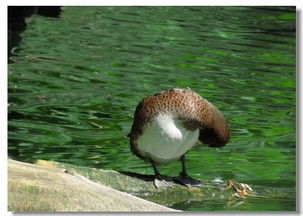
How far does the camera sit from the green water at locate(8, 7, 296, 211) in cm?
609

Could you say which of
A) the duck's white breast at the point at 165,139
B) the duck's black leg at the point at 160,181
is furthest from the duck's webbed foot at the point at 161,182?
the duck's white breast at the point at 165,139

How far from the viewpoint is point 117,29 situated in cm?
1041

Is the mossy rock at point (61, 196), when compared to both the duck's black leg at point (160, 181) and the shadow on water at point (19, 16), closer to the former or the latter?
the duck's black leg at point (160, 181)

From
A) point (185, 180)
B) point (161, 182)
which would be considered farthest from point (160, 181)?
point (185, 180)

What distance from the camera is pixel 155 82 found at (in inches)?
334

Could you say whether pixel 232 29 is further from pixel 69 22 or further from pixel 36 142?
pixel 36 142

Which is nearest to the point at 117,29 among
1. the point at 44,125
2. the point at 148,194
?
the point at 44,125

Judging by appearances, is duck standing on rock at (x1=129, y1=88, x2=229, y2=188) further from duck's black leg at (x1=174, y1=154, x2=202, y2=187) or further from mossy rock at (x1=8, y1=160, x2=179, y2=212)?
mossy rock at (x1=8, y1=160, x2=179, y2=212)

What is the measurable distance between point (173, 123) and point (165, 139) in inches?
4.1

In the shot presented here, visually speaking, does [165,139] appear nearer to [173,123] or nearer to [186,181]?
[173,123]

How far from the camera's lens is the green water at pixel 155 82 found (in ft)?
20.0

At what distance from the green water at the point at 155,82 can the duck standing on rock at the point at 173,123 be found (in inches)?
15.6

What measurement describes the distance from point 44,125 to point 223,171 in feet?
6.73

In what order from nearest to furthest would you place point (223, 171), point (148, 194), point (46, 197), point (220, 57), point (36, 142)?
point (46, 197) < point (148, 194) < point (223, 171) < point (36, 142) < point (220, 57)
